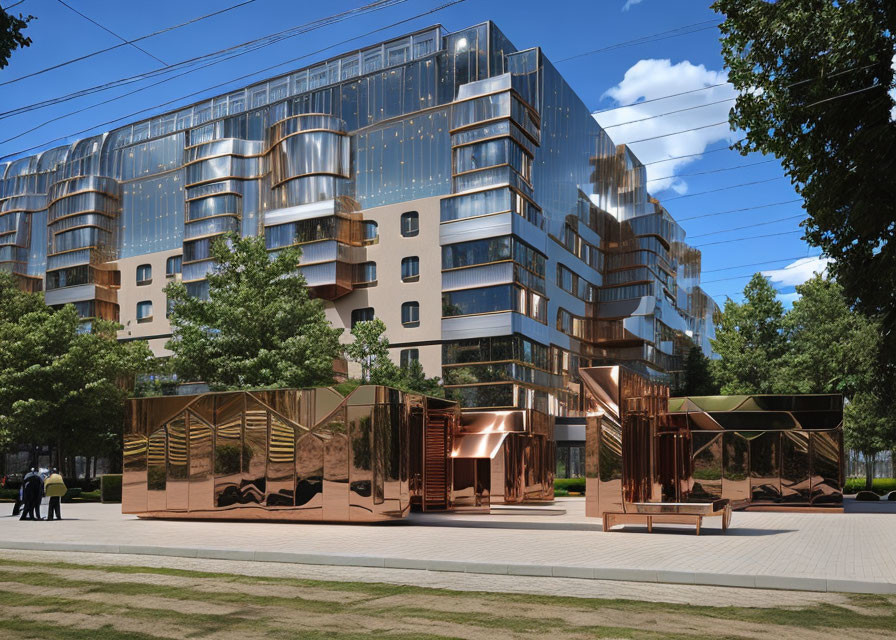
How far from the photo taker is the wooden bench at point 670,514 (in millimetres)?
20125

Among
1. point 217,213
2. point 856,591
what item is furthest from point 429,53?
point 856,591

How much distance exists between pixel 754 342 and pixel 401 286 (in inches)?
961

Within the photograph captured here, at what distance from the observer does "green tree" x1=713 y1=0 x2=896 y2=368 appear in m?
18.5

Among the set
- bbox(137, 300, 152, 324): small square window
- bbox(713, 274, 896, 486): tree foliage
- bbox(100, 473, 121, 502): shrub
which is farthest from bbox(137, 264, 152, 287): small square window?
bbox(713, 274, 896, 486): tree foliage

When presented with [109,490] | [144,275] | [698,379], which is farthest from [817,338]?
[144,275]

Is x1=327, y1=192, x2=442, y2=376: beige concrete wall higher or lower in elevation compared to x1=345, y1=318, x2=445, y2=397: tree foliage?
higher

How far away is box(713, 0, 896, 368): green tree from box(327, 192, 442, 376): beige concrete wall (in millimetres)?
38791

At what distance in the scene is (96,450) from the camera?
5397 cm

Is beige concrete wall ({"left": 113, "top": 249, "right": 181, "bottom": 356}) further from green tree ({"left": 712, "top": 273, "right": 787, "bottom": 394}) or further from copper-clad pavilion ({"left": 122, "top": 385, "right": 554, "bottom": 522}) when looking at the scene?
copper-clad pavilion ({"left": 122, "top": 385, "right": 554, "bottom": 522})

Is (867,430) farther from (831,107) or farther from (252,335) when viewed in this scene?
(831,107)

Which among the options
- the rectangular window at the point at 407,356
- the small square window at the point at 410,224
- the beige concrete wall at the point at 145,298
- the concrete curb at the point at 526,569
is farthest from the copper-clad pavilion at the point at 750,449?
the beige concrete wall at the point at 145,298

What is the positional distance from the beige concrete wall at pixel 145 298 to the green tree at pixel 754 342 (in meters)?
44.0

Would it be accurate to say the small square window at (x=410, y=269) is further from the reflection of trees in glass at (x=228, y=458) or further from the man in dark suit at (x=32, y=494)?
the reflection of trees in glass at (x=228, y=458)

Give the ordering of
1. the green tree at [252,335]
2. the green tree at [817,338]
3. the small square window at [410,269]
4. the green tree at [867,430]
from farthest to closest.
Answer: the small square window at [410,269]
the green tree at [867,430]
the green tree at [817,338]
the green tree at [252,335]
